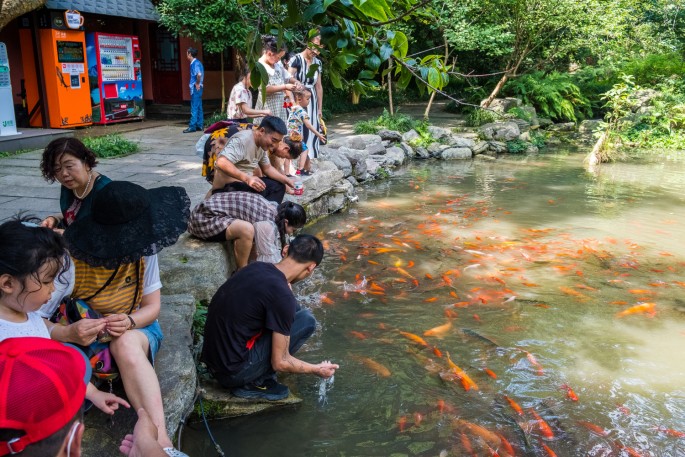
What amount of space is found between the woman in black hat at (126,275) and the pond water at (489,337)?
33.8 inches

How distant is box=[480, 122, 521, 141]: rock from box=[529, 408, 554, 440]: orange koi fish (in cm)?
1311

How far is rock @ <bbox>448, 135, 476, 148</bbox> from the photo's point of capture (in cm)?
1549

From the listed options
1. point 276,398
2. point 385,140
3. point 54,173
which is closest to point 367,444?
point 276,398

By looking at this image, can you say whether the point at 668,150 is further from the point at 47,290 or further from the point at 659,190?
the point at 47,290

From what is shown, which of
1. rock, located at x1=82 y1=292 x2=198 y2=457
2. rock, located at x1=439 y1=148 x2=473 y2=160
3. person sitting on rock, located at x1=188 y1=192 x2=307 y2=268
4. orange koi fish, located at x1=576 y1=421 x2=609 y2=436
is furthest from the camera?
rock, located at x1=439 y1=148 x2=473 y2=160

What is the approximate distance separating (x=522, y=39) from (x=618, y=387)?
1614 centimetres

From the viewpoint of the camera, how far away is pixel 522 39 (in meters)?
18.8

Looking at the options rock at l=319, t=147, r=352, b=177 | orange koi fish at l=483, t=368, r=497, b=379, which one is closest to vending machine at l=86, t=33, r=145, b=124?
rock at l=319, t=147, r=352, b=177

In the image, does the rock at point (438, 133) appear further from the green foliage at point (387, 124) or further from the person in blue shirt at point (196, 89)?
the person in blue shirt at point (196, 89)

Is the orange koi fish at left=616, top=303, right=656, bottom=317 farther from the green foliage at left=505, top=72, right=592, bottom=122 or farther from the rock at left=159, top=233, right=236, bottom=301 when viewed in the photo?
the green foliage at left=505, top=72, right=592, bottom=122

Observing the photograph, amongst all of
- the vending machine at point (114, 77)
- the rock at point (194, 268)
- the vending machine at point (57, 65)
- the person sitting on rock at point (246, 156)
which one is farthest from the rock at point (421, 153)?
the rock at point (194, 268)

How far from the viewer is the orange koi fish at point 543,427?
412cm

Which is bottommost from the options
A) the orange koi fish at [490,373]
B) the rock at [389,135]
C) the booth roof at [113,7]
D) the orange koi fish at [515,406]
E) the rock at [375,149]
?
the orange koi fish at [515,406]

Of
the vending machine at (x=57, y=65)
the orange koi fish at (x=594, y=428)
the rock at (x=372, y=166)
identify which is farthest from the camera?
the vending machine at (x=57, y=65)
